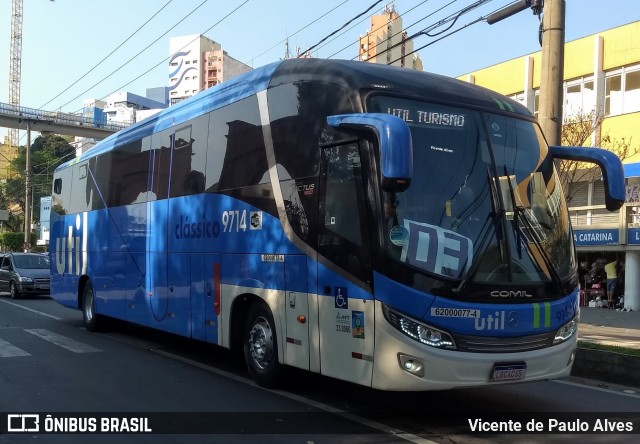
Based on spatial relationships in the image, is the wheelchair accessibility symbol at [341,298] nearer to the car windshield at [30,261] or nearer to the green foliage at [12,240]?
the car windshield at [30,261]

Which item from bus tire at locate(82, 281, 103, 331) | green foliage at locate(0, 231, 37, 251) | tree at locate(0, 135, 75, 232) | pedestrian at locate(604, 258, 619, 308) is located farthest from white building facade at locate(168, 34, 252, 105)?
bus tire at locate(82, 281, 103, 331)

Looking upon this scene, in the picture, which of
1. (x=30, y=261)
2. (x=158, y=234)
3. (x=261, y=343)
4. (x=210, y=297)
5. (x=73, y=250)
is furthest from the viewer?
(x=30, y=261)

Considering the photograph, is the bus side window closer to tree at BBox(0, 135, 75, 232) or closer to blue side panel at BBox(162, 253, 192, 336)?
blue side panel at BBox(162, 253, 192, 336)

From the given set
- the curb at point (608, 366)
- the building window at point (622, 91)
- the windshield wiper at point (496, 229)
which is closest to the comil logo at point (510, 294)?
the windshield wiper at point (496, 229)

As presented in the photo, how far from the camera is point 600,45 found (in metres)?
24.8

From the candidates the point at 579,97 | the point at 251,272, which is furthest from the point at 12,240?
the point at 251,272

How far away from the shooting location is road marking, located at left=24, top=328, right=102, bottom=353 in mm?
10672

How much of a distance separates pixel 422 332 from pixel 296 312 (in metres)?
1.70

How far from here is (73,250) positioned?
14148 mm

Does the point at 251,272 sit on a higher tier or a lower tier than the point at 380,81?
lower

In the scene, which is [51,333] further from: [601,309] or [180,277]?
[601,309]

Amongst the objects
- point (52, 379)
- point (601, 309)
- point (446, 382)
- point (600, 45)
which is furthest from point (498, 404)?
point (600, 45)

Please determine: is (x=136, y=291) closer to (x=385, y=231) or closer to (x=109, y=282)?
(x=109, y=282)

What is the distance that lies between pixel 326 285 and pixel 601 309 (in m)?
17.9
